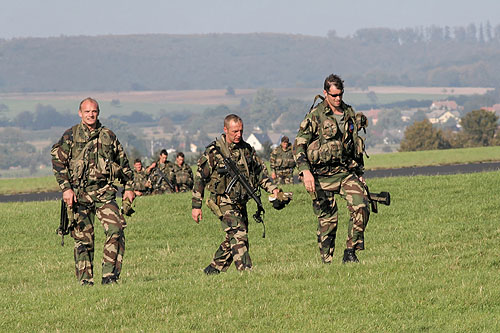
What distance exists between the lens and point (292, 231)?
19.8m

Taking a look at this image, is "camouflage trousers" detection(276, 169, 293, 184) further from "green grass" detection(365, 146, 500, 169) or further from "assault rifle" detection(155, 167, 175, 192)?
"green grass" detection(365, 146, 500, 169)

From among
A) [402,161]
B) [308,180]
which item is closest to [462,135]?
[402,161]

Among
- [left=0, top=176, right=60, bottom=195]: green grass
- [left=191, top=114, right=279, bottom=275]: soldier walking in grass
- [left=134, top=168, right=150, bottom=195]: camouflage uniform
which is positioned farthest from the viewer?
[left=0, top=176, right=60, bottom=195]: green grass

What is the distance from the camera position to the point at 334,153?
11031 millimetres

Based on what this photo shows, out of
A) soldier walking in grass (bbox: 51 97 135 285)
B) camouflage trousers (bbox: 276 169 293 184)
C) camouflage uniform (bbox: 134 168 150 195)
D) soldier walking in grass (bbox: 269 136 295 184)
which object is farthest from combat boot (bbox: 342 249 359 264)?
camouflage trousers (bbox: 276 169 293 184)

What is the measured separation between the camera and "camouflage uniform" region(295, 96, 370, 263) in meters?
11.0

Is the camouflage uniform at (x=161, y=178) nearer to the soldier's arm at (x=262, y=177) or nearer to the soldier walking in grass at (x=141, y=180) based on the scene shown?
the soldier walking in grass at (x=141, y=180)

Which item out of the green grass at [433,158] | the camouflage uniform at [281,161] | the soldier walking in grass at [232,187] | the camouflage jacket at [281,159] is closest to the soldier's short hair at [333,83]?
the soldier walking in grass at [232,187]

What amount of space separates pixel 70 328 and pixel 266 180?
3775mm

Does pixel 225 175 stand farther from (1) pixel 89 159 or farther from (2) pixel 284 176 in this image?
(2) pixel 284 176

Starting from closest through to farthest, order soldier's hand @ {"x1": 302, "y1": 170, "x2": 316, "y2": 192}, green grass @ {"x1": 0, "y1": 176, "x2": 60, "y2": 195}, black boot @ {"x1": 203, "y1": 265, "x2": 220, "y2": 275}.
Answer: soldier's hand @ {"x1": 302, "y1": 170, "x2": 316, "y2": 192}, black boot @ {"x1": 203, "y1": 265, "x2": 220, "y2": 275}, green grass @ {"x1": 0, "y1": 176, "x2": 60, "y2": 195}

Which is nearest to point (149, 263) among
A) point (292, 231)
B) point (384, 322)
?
point (292, 231)

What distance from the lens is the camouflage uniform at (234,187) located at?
1127cm

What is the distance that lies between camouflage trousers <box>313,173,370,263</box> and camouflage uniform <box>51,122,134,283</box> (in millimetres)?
2397
